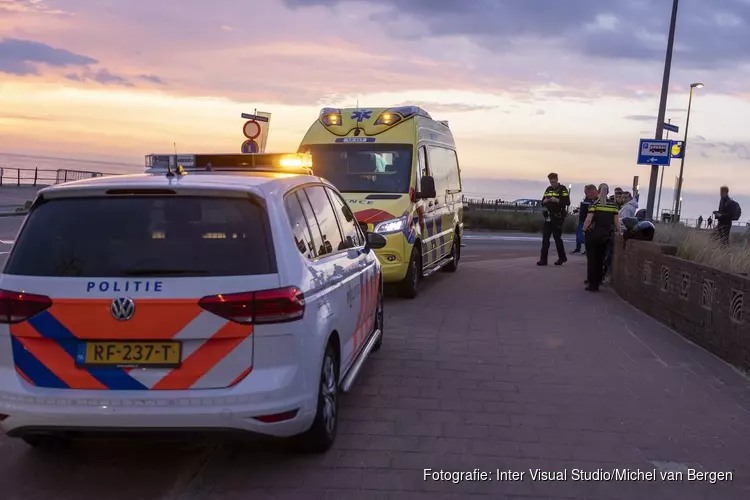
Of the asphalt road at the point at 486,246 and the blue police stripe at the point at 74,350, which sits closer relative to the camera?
the blue police stripe at the point at 74,350

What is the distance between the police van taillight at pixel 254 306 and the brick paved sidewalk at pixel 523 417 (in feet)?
3.30

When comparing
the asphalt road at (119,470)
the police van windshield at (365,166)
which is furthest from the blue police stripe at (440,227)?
the asphalt road at (119,470)

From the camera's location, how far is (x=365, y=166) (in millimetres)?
11859

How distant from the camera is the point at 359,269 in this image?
6.43 metres

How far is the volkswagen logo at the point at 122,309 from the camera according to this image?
13.8 feet

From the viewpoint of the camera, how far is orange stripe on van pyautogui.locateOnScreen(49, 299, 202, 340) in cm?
421

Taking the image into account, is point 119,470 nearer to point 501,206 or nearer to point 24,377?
point 24,377

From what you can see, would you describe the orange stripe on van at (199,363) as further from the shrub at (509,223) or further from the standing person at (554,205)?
the shrub at (509,223)

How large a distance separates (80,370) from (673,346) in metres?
6.70

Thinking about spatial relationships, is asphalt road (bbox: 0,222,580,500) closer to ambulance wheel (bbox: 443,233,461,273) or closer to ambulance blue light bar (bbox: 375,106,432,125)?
ambulance blue light bar (bbox: 375,106,432,125)

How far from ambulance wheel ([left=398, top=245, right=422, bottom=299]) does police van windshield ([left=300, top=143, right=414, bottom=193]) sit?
105cm

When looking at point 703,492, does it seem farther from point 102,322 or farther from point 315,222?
point 102,322

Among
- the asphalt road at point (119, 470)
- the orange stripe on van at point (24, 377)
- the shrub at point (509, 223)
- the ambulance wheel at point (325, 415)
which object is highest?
the orange stripe on van at point (24, 377)

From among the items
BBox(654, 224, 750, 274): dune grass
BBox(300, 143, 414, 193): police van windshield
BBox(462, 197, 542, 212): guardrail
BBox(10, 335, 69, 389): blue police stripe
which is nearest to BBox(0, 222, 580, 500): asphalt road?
BBox(10, 335, 69, 389): blue police stripe
